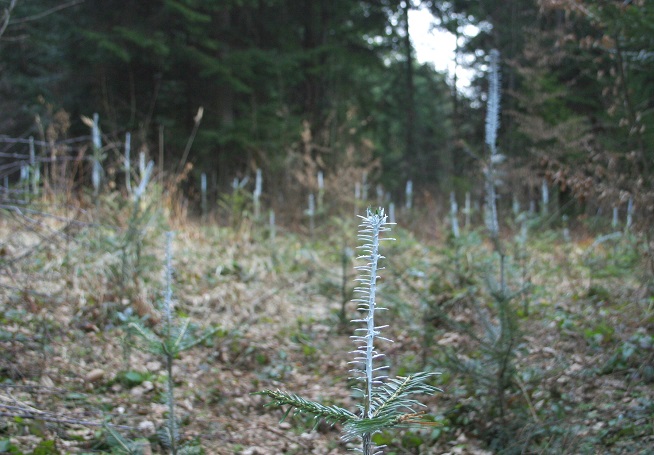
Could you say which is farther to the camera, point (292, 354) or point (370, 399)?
point (292, 354)

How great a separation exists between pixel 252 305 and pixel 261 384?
4.56ft

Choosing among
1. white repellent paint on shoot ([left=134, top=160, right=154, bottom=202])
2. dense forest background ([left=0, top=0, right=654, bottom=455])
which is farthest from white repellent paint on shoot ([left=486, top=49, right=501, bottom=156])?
white repellent paint on shoot ([left=134, top=160, right=154, bottom=202])

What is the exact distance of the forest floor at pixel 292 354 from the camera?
285cm

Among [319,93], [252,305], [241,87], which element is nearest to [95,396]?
[252,305]

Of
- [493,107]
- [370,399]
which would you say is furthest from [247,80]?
[370,399]

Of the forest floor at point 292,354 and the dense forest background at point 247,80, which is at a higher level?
the dense forest background at point 247,80

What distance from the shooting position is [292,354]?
15.0 feet

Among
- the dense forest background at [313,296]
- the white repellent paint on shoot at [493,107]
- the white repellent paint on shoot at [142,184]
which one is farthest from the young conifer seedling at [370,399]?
the white repellent paint on shoot at [142,184]

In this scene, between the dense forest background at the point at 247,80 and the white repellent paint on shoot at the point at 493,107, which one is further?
the dense forest background at the point at 247,80

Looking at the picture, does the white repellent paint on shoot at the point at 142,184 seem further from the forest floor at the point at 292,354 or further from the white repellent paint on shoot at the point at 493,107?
the white repellent paint on shoot at the point at 493,107

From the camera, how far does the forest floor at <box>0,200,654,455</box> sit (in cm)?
285

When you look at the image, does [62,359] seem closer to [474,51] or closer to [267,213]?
[267,213]

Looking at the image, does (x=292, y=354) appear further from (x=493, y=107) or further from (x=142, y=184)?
(x=493, y=107)

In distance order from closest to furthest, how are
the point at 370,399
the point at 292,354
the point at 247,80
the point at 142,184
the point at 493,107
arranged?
the point at 370,399
the point at 493,107
the point at 292,354
the point at 142,184
the point at 247,80
